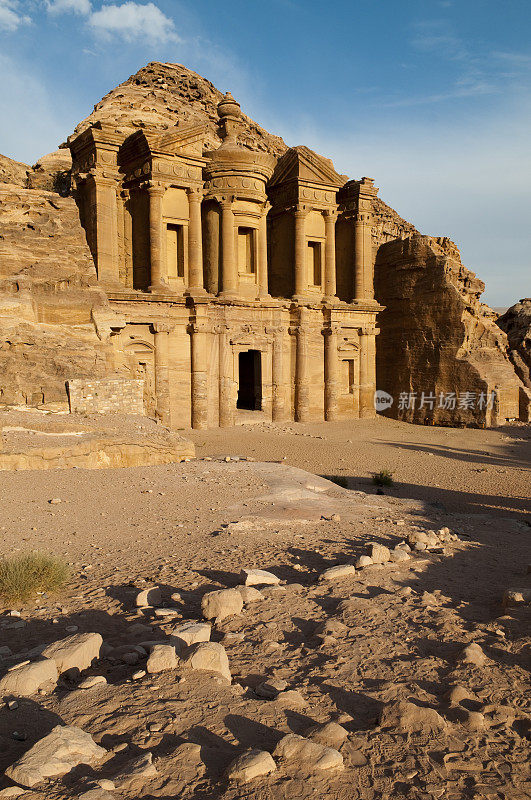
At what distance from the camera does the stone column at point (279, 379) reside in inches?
1004

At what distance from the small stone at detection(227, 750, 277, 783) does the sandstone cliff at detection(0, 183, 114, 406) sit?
41.8ft

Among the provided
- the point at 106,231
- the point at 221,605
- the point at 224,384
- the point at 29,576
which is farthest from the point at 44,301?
the point at 221,605

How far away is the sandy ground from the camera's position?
103 inches

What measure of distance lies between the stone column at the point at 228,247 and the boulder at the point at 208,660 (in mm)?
22352

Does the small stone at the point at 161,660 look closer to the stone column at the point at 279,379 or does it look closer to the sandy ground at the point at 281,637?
the sandy ground at the point at 281,637

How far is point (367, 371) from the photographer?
28438 millimetres

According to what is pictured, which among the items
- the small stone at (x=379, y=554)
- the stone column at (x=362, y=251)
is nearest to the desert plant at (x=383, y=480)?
the small stone at (x=379, y=554)

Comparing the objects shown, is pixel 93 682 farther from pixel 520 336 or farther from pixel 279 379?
pixel 520 336

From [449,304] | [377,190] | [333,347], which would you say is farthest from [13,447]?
[377,190]

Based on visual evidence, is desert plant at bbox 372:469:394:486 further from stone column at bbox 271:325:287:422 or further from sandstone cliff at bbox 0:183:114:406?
stone column at bbox 271:325:287:422

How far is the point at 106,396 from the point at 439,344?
1802 cm

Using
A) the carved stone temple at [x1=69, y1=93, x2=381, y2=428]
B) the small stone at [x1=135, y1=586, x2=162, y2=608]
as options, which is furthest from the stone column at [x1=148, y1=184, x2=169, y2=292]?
the small stone at [x1=135, y1=586, x2=162, y2=608]

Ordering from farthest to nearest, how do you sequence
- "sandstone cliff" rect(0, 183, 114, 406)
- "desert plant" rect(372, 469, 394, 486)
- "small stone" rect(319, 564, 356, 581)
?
"sandstone cliff" rect(0, 183, 114, 406) < "desert plant" rect(372, 469, 394, 486) < "small stone" rect(319, 564, 356, 581)

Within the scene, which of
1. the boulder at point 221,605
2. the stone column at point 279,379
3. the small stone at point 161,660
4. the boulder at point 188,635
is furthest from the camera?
the stone column at point 279,379
